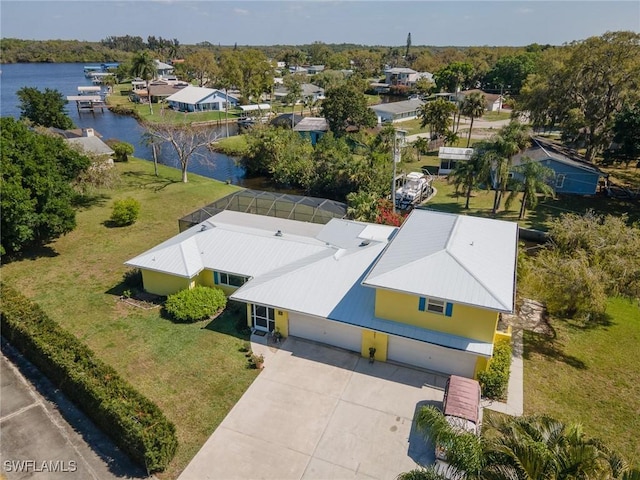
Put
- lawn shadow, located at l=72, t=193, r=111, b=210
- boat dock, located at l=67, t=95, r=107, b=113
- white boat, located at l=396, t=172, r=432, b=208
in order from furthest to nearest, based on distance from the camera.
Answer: boat dock, located at l=67, t=95, r=107, b=113, white boat, located at l=396, t=172, r=432, b=208, lawn shadow, located at l=72, t=193, r=111, b=210

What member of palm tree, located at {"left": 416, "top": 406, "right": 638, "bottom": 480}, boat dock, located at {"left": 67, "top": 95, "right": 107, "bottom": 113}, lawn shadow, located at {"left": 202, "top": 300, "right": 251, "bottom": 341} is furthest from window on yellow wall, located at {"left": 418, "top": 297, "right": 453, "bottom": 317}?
boat dock, located at {"left": 67, "top": 95, "right": 107, "bottom": 113}

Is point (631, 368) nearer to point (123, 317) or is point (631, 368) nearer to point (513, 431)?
point (513, 431)

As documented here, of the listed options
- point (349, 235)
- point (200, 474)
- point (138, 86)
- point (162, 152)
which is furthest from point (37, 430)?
point (138, 86)

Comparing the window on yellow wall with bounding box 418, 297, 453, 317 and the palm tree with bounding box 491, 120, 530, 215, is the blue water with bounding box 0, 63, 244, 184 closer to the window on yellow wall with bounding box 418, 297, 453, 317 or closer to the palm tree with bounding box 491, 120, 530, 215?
the palm tree with bounding box 491, 120, 530, 215

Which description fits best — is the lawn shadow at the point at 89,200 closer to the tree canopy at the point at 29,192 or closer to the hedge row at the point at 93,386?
the tree canopy at the point at 29,192

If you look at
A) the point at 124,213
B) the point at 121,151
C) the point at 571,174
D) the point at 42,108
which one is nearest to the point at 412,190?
the point at 571,174

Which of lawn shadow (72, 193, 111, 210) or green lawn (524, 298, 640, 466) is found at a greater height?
lawn shadow (72, 193, 111, 210)

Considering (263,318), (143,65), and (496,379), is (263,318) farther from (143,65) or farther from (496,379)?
(143,65)

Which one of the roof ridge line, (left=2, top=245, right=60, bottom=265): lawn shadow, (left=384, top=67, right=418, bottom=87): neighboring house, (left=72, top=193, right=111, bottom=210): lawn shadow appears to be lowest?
(left=2, top=245, right=60, bottom=265): lawn shadow
